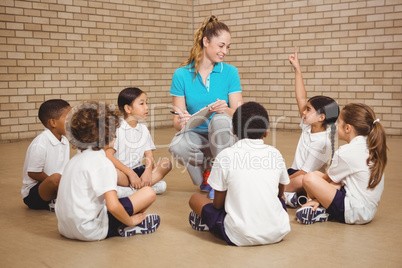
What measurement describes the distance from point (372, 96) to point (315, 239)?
4.96 meters

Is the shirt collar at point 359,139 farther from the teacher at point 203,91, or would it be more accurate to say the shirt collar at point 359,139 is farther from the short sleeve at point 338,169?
the teacher at point 203,91

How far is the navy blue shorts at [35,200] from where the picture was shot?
2955 millimetres

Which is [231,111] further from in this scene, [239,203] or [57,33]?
[57,33]

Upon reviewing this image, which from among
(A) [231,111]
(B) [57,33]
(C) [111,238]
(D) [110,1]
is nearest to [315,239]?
(C) [111,238]

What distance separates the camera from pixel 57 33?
6.52m

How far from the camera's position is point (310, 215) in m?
2.68

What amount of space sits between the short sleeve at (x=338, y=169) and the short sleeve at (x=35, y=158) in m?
1.95

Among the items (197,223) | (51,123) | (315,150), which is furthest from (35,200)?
(315,150)

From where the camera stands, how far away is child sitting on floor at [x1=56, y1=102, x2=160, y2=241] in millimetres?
2199

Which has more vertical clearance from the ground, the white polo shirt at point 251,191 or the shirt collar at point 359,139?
the shirt collar at point 359,139

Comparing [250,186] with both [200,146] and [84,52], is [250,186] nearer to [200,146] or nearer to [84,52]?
[200,146]

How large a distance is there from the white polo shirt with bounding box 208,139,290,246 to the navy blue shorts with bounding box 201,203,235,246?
0.03 metres

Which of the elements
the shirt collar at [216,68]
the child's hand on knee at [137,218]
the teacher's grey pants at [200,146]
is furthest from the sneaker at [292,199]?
the shirt collar at [216,68]

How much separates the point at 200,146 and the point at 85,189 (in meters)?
1.46
